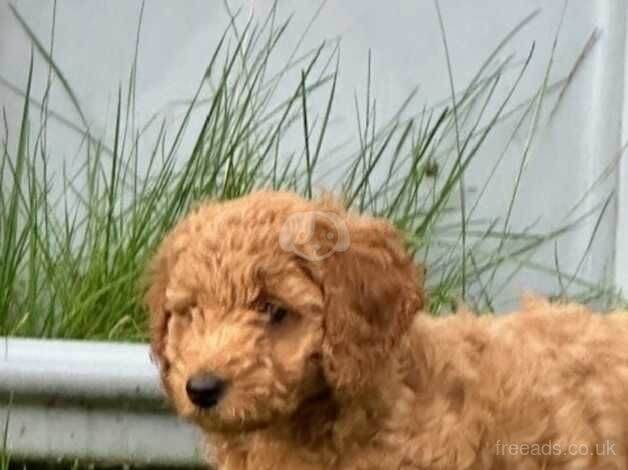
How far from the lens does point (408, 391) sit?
11.5ft

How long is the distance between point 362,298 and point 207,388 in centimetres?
40

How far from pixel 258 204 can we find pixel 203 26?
2.59 m

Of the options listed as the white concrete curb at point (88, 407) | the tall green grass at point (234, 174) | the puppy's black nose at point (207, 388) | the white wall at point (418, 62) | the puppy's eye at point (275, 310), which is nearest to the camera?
the puppy's black nose at point (207, 388)

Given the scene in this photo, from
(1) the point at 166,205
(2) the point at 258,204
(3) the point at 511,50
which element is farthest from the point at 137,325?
(3) the point at 511,50

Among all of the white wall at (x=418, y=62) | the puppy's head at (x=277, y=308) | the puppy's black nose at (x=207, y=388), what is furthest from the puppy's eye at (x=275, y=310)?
the white wall at (x=418, y=62)

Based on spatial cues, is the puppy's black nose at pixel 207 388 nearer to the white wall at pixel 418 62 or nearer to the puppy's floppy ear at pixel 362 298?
the puppy's floppy ear at pixel 362 298

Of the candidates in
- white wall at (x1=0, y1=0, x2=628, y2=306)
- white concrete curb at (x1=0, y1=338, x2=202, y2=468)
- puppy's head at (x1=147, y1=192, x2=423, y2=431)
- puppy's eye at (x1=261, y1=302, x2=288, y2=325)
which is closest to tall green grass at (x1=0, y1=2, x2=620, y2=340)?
white wall at (x1=0, y1=0, x2=628, y2=306)

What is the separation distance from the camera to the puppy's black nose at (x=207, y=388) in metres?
3.13

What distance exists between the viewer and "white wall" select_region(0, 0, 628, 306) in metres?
5.91

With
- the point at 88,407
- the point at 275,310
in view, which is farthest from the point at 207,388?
the point at 88,407

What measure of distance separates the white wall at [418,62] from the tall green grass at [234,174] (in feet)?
0.16

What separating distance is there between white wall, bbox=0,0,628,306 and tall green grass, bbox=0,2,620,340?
0.16 ft

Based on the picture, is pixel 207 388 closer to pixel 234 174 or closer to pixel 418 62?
pixel 234 174

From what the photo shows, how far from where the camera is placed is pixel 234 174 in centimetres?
511
